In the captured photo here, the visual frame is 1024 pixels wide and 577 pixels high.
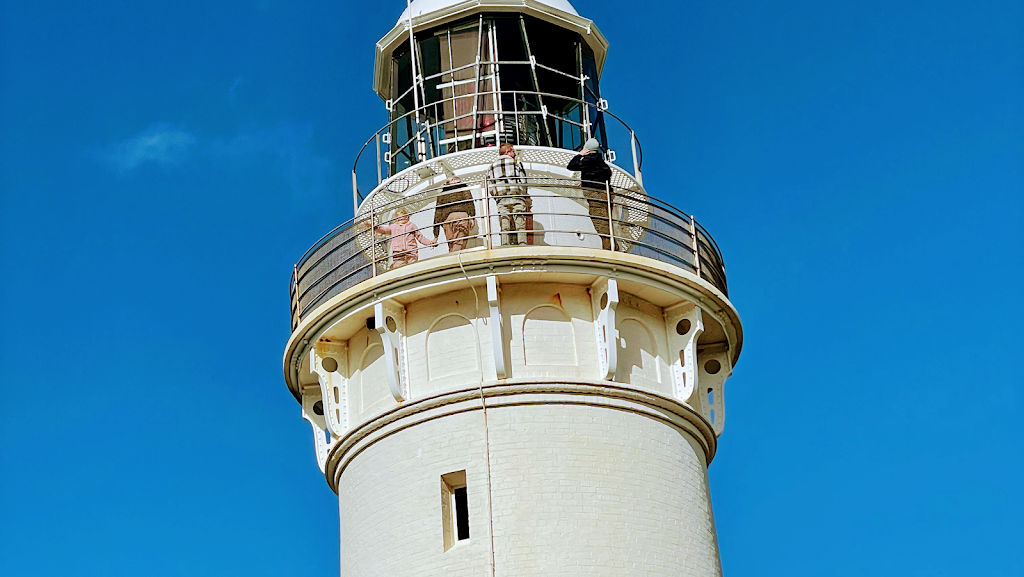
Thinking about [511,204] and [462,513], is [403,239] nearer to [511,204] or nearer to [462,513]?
[511,204]

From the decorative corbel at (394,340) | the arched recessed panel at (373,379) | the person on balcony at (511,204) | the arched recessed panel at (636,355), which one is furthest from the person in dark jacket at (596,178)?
the arched recessed panel at (373,379)

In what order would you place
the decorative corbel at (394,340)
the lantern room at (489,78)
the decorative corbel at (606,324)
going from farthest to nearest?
1. the lantern room at (489,78)
2. the decorative corbel at (394,340)
3. the decorative corbel at (606,324)

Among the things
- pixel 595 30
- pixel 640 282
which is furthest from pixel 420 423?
pixel 595 30

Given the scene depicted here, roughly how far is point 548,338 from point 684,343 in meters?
2.44

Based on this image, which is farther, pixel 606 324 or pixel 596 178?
pixel 596 178

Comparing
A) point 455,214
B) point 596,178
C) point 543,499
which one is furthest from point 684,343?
point 455,214

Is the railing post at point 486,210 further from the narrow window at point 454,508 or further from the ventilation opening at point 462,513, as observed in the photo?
the ventilation opening at point 462,513

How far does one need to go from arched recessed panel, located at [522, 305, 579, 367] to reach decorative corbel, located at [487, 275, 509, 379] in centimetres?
52

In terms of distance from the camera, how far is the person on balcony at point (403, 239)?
24920 mm

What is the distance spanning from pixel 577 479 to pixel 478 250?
3.95m

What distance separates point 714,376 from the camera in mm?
26562

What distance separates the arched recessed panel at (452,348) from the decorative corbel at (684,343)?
340 cm

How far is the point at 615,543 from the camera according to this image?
22.9 meters

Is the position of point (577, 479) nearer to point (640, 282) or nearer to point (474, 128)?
point (640, 282)
